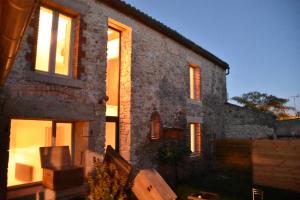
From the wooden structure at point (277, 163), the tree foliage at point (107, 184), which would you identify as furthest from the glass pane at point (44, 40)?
the wooden structure at point (277, 163)

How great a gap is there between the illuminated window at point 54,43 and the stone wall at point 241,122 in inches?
376

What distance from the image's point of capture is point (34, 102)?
15.8 ft

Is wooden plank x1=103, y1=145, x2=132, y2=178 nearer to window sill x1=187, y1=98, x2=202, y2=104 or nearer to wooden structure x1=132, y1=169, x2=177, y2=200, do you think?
wooden structure x1=132, y1=169, x2=177, y2=200

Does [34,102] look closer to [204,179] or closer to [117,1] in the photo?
[117,1]

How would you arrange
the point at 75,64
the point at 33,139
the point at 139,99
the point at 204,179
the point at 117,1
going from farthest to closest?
the point at 204,179, the point at 139,99, the point at 117,1, the point at 75,64, the point at 33,139

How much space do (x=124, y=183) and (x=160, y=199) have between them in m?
0.70

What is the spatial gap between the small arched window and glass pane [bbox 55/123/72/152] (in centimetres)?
288

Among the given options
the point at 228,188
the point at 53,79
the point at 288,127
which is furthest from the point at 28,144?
the point at 288,127

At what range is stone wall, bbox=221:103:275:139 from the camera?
13039 mm

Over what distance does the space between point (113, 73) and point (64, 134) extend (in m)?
3.07

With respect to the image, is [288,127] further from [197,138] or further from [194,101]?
[194,101]

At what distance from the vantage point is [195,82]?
1095cm

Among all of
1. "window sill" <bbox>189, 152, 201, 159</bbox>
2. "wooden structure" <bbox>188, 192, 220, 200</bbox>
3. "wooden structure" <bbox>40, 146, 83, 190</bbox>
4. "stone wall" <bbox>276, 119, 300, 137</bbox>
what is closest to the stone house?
"wooden structure" <bbox>40, 146, 83, 190</bbox>

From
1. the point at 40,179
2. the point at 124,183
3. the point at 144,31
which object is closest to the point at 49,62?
the point at 40,179
